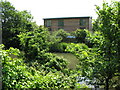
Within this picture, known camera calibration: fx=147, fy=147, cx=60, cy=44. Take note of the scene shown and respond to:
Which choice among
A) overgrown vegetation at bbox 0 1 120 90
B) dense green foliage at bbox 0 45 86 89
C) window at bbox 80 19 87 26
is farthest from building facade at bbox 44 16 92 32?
dense green foliage at bbox 0 45 86 89

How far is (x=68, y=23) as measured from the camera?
76.7 feet

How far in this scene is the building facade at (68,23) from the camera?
22.0m

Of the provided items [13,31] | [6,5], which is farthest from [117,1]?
[6,5]

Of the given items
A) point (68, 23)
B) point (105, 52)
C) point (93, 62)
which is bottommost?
point (93, 62)

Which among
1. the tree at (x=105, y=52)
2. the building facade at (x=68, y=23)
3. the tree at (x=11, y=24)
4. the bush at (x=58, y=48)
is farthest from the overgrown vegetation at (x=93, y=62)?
the building facade at (x=68, y=23)

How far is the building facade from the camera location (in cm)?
2205

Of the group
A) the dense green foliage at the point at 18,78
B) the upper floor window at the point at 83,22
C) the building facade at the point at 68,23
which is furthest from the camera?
the building facade at the point at 68,23

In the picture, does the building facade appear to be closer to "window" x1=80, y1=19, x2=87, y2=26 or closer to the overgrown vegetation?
"window" x1=80, y1=19, x2=87, y2=26

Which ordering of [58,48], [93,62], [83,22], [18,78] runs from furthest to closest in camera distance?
[83,22] < [58,48] < [93,62] < [18,78]

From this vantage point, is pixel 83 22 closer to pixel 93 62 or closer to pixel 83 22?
pixel 83 22

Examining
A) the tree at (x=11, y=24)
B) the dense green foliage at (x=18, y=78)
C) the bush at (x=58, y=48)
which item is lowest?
the bush at (x=58, y=48)

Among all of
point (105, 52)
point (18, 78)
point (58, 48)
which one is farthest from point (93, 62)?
point (58, 48)

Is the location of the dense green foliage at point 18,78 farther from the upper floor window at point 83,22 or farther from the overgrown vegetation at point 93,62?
the upper floor window at point 83,22

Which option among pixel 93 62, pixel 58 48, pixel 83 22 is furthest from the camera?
pixel 83 22
